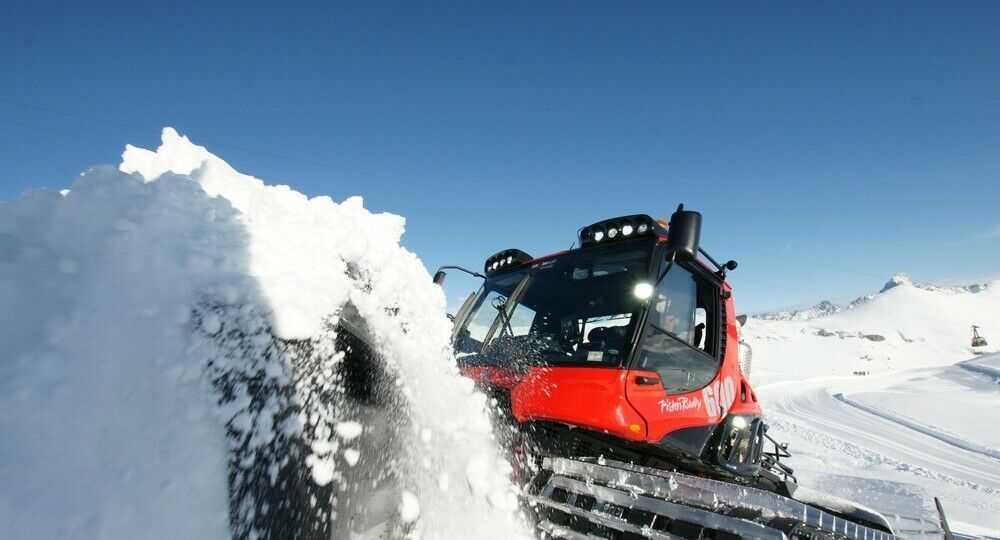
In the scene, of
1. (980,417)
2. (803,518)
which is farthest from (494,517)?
(980,417)

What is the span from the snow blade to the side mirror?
1.05m

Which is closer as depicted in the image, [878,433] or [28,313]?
[28,313]

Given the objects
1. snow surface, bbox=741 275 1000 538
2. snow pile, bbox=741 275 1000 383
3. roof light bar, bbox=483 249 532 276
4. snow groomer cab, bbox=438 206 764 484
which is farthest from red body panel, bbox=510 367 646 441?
snow pile, bbox=741 275 1000 383

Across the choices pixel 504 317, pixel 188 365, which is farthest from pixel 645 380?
pixel 188 365

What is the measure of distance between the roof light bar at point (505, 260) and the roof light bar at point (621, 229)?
625 mm

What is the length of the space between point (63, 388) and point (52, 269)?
0.31 m

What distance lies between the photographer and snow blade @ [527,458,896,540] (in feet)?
5.35

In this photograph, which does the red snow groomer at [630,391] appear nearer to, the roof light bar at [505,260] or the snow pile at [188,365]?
the roof light bar at [505,260]

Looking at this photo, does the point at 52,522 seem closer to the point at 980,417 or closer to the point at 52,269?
the point at 52,269

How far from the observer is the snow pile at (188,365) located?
0.96 metres

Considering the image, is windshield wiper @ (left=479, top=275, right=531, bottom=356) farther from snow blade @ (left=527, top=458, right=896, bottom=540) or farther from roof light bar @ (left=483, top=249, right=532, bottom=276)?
snow blade @ (left=527, top=458, right=896, bottom=540)

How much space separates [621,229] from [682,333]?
2.58 ft

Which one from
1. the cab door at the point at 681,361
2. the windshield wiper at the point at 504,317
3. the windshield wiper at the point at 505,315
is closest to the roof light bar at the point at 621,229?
the cab door at the point at 681,361

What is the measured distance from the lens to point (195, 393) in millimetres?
1134
